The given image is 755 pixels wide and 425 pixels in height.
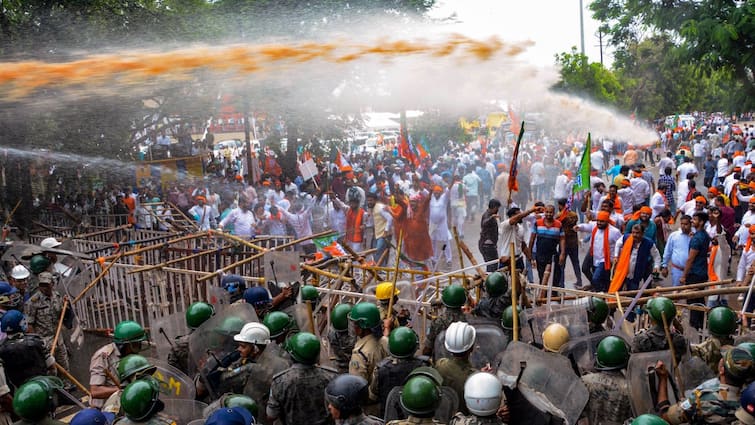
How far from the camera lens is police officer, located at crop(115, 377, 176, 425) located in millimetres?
4223

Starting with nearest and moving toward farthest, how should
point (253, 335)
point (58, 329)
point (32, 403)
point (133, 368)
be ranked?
point (32, 403), point (133, 368), point (253, 335), point (58, 329)

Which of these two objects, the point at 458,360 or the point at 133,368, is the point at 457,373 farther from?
the point at 133,368

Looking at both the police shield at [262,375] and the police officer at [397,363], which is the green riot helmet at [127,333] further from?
the police officer at [397,363]

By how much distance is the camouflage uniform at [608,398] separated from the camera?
4.77m

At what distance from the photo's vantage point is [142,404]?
4.23 m

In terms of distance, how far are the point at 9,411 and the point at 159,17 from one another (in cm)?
1282

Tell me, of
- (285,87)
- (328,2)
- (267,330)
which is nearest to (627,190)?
(285,87)

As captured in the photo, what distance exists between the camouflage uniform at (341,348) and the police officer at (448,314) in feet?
2.09

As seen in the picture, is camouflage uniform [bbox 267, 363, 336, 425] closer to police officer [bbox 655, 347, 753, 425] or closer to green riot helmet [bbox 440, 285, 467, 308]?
green riot helmet [bbox 440, 285, 467, 308]

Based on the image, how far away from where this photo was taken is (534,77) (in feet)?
38.0

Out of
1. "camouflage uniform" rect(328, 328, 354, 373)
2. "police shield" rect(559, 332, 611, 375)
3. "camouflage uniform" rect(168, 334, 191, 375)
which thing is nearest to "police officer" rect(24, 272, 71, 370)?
"camouflage uniform" rect(168, 334, 191, 375)

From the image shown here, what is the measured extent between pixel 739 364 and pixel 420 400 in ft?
6.13

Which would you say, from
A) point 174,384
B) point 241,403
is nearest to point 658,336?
point 241,403

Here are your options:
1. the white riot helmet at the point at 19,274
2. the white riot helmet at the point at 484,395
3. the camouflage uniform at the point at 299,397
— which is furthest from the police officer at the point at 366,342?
the white riot helmet at the point at 19,274
